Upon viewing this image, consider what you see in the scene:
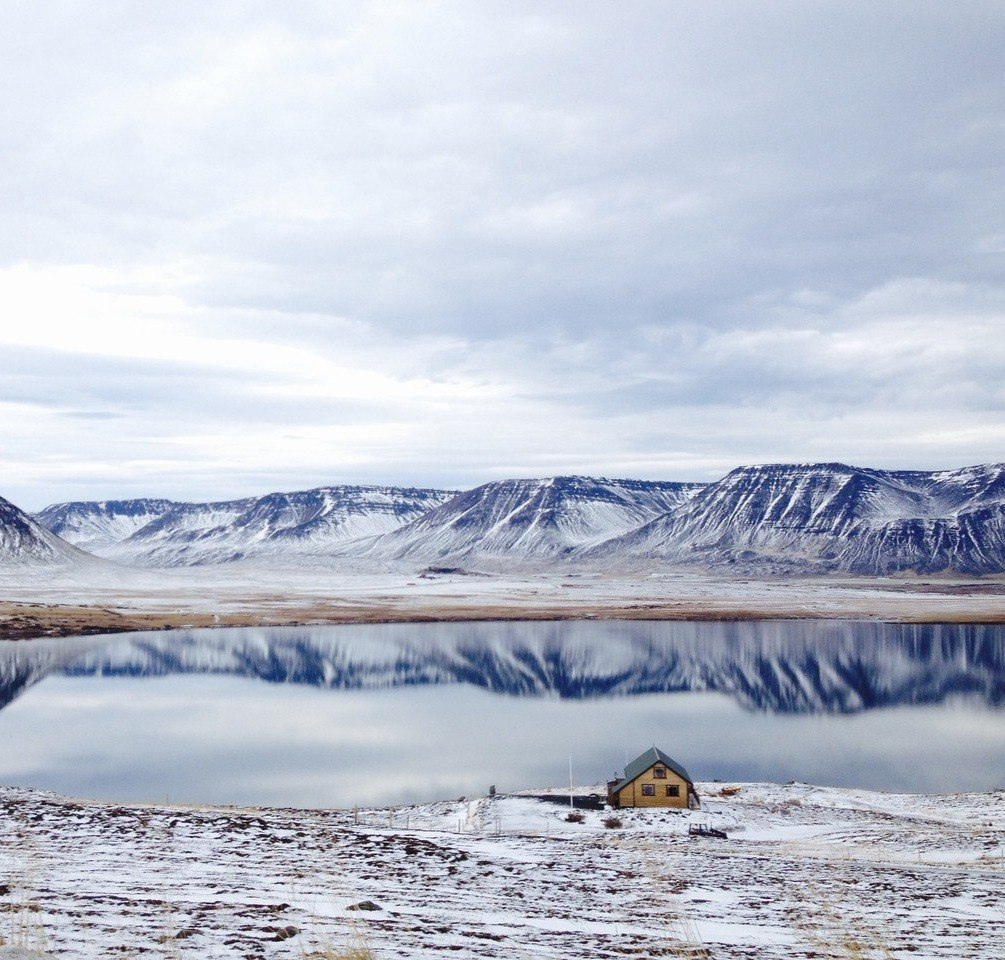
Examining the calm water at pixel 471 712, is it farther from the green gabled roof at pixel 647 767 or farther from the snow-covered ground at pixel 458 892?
Answer: the snow-covered ground at pixel 458 892

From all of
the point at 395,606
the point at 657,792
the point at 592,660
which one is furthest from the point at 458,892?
the point at 395,606

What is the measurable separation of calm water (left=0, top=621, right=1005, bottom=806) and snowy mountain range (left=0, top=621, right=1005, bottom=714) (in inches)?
16.2

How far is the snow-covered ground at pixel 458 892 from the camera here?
414 inches

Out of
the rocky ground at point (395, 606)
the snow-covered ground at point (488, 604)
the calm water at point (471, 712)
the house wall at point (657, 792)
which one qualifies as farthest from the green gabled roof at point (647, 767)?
the snow-covered ground at point (488, 604)

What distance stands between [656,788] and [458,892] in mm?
21360

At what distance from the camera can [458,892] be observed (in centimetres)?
1412

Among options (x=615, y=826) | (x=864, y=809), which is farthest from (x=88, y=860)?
(x=864, y=809)

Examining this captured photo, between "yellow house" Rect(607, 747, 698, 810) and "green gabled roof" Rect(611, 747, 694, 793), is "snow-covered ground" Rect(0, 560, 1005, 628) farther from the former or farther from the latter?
"yellow house" Rect(607, 747, 698, 810)

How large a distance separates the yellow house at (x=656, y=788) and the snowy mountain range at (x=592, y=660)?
33.8m

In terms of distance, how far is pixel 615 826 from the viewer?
29.6 metres

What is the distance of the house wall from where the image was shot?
33062 mm

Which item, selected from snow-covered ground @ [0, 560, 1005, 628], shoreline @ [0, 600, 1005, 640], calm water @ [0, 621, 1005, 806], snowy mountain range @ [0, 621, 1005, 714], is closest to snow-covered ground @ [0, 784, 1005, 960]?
calm water @ [0, 621, 1005, 806]

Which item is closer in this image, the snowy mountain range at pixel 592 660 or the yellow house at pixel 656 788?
the yellow house at pixel 656 788

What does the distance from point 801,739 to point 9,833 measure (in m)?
47.1
